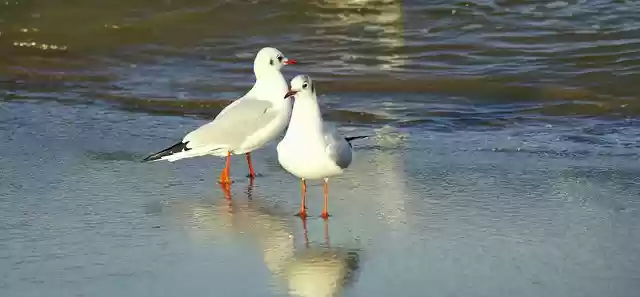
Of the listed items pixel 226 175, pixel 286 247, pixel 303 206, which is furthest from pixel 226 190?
pixel 286 247

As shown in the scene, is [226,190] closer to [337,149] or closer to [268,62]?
[337,149]

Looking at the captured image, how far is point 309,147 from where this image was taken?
16.6 ft

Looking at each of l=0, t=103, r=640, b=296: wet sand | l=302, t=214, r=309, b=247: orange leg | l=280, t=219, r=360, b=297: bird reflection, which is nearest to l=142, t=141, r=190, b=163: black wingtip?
l=0, t=103, r=640, b=296: wet sand

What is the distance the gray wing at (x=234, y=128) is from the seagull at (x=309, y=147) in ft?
2.80

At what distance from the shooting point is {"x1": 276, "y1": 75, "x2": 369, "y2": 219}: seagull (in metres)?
5.05

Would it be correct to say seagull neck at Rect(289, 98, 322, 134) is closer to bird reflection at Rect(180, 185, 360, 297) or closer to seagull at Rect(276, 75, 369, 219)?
seagull at Rect(276, 75, 369, 219)

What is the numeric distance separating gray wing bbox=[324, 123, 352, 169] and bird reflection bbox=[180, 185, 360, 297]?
0.28m

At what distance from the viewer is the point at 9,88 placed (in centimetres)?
897

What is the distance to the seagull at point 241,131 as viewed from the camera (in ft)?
19.6

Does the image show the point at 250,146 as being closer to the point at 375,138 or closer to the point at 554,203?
the point at 375,138

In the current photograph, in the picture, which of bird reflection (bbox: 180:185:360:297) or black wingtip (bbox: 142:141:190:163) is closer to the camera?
bird reflection (bbox: 180:185:360:297)

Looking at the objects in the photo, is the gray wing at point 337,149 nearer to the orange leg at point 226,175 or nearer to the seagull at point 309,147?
the seagull at point 309,147

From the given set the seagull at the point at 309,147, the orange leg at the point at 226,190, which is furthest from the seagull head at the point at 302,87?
the orange leg at the point at 226,190

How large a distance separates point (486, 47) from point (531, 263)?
233 inches
